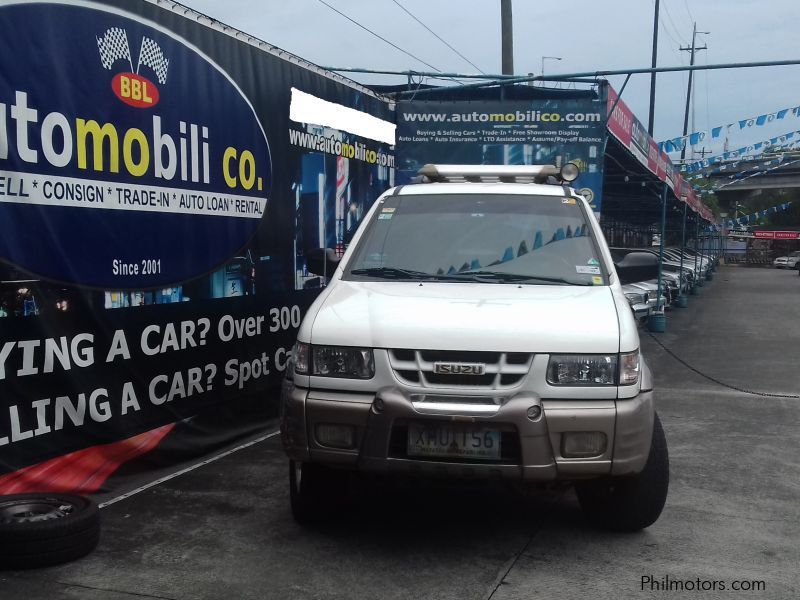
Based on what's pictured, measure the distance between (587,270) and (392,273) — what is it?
3.86ft

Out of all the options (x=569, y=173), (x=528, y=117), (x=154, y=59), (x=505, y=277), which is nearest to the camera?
(x=505, y=277)

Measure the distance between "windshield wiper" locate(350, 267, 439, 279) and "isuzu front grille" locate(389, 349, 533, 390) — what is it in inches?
40.0

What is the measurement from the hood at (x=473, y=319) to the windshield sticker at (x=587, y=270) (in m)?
0.29

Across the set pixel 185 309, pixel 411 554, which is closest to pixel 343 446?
pixel 411 554

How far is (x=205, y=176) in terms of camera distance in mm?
6984

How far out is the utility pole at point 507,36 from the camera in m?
17.2

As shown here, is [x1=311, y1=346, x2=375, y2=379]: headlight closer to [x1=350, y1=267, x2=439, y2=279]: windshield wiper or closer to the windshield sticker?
[x1=350, y1=267, x2=439, y2=279]: windshield wiper

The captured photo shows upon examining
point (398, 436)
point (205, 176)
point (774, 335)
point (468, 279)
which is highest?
point (205, 176)

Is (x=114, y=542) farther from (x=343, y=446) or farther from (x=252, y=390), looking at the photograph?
(x=252, y=390)

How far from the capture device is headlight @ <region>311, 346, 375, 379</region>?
14.6 feet

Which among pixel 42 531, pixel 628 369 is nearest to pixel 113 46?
pixel 42 531

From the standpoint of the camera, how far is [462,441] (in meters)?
4.31

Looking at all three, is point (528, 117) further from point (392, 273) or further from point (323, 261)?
point (392, 273)

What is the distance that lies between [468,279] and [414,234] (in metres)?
0.64
